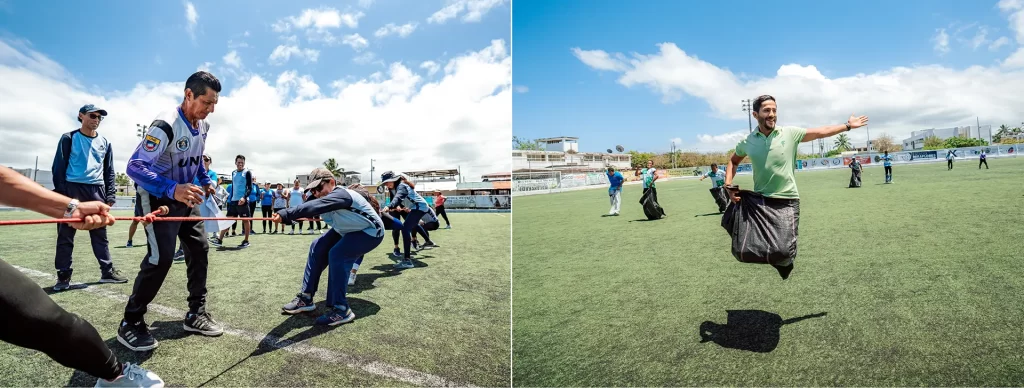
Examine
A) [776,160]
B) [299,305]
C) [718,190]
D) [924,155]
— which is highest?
[924,155]

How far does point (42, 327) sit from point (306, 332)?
1825 millimetres

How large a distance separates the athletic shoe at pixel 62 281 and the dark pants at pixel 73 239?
0.04 ft

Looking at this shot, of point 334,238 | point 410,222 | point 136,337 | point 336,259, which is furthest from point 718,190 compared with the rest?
point 136,337

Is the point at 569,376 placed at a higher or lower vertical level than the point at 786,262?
lower

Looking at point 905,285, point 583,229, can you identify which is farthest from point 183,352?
point 583,229

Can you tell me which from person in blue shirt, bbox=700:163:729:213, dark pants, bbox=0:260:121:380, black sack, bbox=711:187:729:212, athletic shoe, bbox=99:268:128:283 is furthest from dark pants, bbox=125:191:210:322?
black sack, bbox=711:187:729:212

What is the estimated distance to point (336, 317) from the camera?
3980 millimetres

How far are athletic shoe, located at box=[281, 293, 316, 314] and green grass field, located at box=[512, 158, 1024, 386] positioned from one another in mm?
1819

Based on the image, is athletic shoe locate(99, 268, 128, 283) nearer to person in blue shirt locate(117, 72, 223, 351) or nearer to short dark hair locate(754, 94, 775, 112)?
person in blue shirt locate(117, 72, 223, 351)

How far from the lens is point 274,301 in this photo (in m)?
4.67

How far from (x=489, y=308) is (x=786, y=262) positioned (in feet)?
8.17

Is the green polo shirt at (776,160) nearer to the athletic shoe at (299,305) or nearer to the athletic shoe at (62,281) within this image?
the athletic shoe at (299,305)

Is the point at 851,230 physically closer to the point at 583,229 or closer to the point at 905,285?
the point at 905,285

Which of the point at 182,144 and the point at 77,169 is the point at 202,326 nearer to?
the point at 182,144
